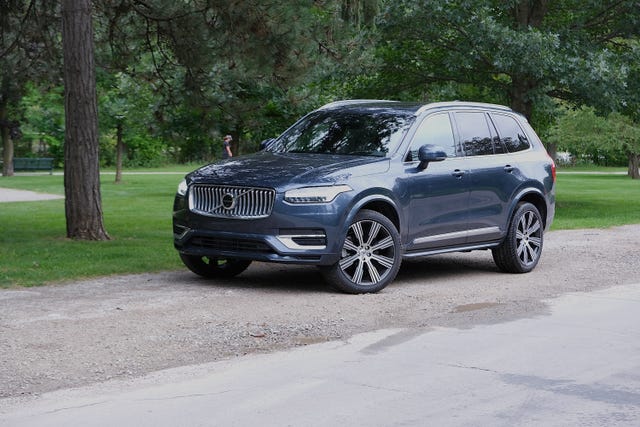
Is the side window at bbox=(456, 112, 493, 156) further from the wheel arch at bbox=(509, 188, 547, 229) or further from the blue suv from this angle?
the wheel arch at bbox=(509, 188, 547, 229)

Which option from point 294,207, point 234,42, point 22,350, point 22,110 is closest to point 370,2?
point 234,42

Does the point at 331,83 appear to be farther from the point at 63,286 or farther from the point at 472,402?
the point at 472,402

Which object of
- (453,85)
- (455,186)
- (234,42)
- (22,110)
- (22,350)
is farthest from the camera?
(22,110)

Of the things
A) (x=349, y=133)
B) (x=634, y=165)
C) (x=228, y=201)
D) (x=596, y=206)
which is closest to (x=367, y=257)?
(x=228, y=201)

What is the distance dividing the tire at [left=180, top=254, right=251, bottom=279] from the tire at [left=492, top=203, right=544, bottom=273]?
9.80ft

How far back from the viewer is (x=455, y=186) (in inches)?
464

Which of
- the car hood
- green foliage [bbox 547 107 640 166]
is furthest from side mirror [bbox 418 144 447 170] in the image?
green foliage [bbox 547 107 640 166]

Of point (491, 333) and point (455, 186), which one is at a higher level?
point (455, 186)

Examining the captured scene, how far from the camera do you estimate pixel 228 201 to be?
10594 millimetres

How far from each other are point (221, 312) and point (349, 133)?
10.3 feet

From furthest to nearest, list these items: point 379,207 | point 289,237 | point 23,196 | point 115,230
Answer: point 23,196, point 115,230, point 379,207, point 289,237

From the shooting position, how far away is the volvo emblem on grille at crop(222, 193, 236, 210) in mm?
10555

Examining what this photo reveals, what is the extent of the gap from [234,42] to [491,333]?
32.3 feet

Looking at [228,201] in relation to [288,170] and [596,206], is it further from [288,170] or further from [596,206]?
[596,206]
